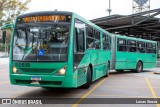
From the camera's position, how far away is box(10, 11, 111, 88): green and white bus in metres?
8.87

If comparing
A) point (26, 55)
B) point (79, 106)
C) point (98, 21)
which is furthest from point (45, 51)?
point (98, 21)

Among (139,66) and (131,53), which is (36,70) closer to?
(131,53)

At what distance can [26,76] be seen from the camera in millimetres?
8977

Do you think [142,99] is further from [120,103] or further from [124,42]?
[124,42]

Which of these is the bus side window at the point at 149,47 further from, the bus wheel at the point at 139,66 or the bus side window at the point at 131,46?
the bus side window at the point at 131,46

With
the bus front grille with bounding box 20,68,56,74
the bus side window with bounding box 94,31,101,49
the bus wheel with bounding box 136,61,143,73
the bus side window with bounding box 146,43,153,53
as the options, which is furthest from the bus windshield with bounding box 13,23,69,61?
the bus side window with bounding box 146,43,153,53

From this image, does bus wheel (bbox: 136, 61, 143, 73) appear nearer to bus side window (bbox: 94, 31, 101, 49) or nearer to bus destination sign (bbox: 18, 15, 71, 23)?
bus side window (bbox: 94, 31, 101, 49)

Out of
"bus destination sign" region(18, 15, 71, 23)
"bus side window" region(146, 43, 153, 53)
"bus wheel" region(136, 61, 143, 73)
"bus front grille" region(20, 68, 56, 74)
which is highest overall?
"bus destination sign" region(18, 15, 71, 23)

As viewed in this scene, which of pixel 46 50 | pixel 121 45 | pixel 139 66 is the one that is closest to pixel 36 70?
pixel 46 50

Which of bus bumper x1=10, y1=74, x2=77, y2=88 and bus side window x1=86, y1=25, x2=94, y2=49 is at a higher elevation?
bus side window x1=86, y1=25, x2=94, y2=49

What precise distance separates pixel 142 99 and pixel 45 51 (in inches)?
138

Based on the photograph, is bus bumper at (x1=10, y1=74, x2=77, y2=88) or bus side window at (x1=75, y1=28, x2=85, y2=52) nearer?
bus bumper at (x1=10, y1=74, x2=77, y2=88)

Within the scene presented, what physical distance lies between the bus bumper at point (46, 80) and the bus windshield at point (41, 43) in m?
0.54

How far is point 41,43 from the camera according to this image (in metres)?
9.02
